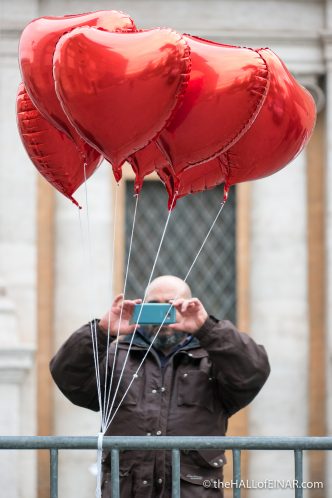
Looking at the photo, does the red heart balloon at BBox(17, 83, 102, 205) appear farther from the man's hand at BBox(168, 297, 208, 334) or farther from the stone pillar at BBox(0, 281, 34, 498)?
the stone pillar at BBox(0, 281, 34, 498)

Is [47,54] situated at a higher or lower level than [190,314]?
higher

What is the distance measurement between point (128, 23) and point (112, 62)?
430 mm

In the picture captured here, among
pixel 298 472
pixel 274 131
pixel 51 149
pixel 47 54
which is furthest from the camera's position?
pixel 51 149

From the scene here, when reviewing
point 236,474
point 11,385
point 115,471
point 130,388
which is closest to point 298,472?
point 236,474

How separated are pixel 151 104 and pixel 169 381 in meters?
1.30

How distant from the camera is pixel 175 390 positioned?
6.47m

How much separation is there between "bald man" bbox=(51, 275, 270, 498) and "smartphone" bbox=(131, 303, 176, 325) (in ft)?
0.11

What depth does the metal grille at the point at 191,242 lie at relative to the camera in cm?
1069

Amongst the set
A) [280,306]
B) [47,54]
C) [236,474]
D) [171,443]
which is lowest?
[236,474]

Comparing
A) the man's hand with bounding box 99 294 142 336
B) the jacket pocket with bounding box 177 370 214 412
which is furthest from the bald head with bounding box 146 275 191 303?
the jacket pocket with bounding box 177 370 214 412

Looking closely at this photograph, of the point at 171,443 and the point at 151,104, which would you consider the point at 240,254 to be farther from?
the point at 171,443

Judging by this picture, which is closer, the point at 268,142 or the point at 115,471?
the point at 115,471

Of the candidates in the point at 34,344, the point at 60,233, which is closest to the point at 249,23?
the point at 60,233

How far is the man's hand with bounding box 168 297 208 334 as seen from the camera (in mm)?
6346
